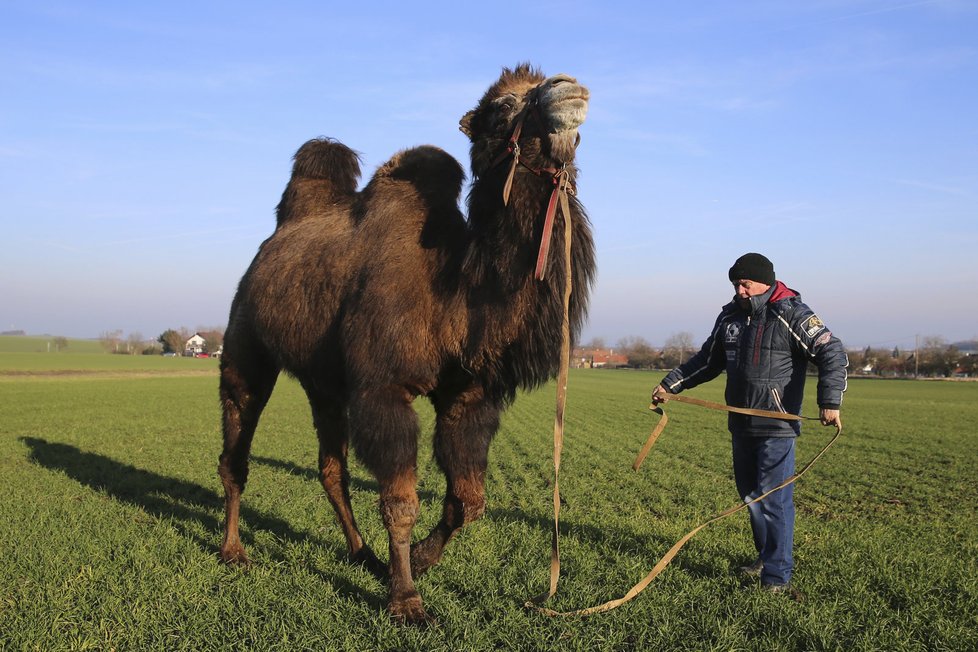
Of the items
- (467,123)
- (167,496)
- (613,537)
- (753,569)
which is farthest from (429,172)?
(167,496)

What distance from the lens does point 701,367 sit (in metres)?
5.54

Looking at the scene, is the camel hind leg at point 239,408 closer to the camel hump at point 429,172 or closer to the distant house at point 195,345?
the camel hump at point 429,172

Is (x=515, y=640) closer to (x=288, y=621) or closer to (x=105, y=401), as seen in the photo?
(x=288, y=621)

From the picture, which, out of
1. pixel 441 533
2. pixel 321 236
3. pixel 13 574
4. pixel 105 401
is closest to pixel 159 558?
pixel 13 574

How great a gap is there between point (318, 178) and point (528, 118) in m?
3.02

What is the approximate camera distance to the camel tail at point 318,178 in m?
6.36

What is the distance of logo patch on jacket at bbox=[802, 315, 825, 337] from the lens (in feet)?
15.6

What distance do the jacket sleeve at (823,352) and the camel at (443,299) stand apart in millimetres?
1601

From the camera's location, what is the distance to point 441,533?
4.85 metres

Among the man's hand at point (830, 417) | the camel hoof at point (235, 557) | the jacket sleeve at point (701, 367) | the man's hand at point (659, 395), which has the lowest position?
the camel hoof at point (235, 557)

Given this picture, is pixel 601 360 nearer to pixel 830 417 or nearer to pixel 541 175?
pixel 830 417

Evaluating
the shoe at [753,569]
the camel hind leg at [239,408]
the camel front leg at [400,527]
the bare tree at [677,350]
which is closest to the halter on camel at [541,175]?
the camel front leg at [400,527]

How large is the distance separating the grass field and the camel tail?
2811 mm

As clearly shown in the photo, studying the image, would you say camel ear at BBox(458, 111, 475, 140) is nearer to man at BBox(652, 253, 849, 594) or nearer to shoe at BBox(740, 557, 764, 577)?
man at BBox(652, 253, 849, 594)
